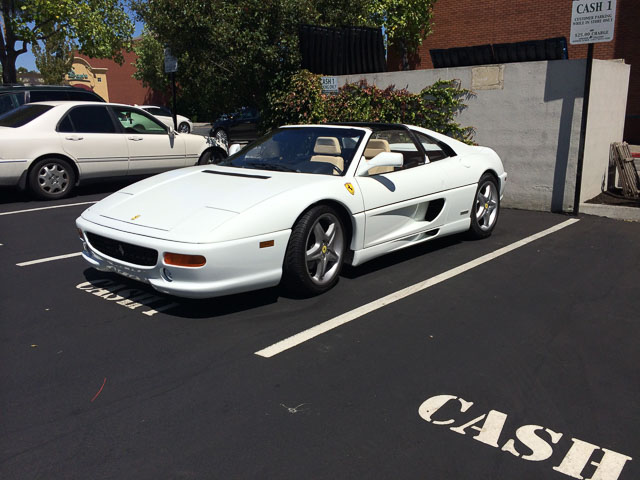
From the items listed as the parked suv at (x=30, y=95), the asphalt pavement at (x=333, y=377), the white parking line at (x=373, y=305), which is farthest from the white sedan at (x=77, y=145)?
the white parking line at (x=373, y=305)

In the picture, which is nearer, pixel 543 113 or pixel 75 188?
pixel 543 113

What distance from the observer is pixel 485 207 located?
21.3 feet

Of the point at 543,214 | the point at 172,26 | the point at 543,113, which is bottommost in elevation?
the point at 543,214

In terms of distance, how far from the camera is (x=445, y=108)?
9.30 m

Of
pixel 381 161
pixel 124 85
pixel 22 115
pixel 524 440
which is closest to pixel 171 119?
pixel 22 115

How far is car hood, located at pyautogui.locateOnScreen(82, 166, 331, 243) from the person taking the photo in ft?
13.1

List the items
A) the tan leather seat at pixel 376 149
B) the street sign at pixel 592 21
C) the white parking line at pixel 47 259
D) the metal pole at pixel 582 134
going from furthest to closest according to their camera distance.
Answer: the metal pole at pixel 582 134 → the street sign at pixel 592 21 → the white parking line at pixel 47 259 → the tan leather seat at pixel 376 149

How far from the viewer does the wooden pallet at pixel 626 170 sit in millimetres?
8508

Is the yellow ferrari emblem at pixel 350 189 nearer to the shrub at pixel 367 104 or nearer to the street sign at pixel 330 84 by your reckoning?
the shrub at pixel 367 104

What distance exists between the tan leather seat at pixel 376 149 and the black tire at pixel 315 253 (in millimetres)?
782

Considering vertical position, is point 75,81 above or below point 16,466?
above

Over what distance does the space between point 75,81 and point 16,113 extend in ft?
125

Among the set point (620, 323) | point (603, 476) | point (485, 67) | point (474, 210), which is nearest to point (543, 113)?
point (485, 67)

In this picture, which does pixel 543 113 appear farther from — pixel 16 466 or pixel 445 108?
pixel 16 466
